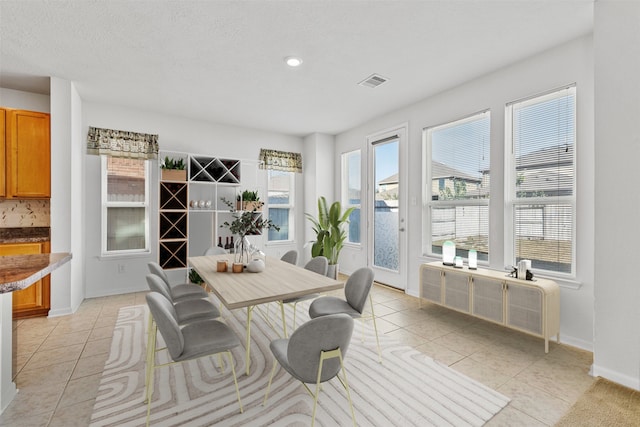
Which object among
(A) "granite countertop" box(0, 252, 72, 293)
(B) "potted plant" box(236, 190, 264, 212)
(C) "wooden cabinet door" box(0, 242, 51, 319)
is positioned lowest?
(C) "wooden cabinet door" box(0, 242, 51, 319)

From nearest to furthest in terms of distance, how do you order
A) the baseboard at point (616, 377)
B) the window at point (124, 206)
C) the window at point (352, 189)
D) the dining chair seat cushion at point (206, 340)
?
the dining chair seat cushion at point (206, 340), the baseboard at point (616, 377), the window at point (124, 206), the window at point (352, 189)

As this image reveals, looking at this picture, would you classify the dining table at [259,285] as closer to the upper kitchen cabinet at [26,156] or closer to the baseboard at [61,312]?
the baseboard at [61,312]

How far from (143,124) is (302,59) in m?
3.16

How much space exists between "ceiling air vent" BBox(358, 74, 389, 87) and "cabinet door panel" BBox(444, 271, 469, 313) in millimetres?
2506

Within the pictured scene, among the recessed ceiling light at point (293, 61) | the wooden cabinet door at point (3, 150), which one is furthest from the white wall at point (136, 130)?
the recessed ceiling light at point (293, 61)

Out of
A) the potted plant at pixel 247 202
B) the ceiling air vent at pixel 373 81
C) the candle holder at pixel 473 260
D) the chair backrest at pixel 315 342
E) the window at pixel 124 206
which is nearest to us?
the chair backrest at pixel 315 342

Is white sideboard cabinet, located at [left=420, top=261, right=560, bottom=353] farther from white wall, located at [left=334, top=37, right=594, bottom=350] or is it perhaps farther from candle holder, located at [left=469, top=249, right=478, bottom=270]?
white wall, located at [left=334, top=37, right=594, bottom=350]

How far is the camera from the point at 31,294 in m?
3.56

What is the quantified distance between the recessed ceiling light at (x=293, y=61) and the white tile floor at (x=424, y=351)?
308 centimetres

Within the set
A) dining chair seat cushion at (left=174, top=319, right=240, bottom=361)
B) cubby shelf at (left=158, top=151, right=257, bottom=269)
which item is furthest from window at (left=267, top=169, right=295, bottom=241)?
dining chair seat cushion at (left=174, top=319, right=240, bottom=361)

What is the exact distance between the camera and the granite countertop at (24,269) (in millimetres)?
1545

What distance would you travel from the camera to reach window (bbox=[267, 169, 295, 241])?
6074 millimetres

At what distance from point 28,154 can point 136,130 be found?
1387 millimetres

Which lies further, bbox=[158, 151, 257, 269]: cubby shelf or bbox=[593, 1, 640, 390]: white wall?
bbox=[158, 151, 257, 269]: cubby shelf
